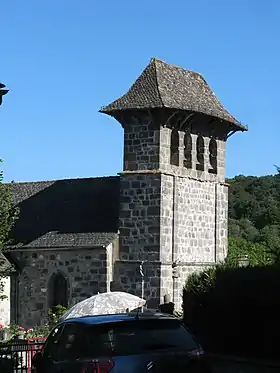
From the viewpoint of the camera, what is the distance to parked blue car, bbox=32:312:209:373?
10.3 metres

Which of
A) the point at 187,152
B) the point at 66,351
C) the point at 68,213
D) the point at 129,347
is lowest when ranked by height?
the point at 66,351

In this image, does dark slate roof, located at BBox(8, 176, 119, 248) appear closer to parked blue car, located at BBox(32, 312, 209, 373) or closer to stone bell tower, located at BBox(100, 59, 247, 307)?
stone bell tower, located at BBox(100, 59, 247, 307)

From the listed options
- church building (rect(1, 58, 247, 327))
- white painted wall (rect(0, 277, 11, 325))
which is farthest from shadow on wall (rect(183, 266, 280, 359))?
white painted wall (rect(0, 277, 11, 325))

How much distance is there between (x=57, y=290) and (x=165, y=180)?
691 centimetres

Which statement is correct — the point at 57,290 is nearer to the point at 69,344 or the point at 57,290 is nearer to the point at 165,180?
the point at 165,180

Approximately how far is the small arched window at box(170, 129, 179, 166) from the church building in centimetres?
4

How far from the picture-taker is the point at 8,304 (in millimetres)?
35156

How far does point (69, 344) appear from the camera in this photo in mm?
11125

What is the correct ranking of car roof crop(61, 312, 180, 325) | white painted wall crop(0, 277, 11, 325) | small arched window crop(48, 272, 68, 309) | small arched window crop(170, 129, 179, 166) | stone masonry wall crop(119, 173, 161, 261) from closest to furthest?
car roof crop(61, 312, 180, 325), stone masonry wall crop(119, 173, 161, 261), small arched window crop(170, 129, 179, 166), small arched window crop(48, 272, 68, 309), white painted wall crop(0, 277, 11, 325)

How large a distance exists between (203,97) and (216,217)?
5354 mm

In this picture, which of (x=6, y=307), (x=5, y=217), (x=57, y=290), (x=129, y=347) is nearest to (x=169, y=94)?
(x=5, y=217)

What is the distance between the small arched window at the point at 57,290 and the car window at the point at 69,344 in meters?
23.0

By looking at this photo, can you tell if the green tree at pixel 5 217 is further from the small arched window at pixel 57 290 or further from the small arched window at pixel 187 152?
the small arched window at pixel 187 152

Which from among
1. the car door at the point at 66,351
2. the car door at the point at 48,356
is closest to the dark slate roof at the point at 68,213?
the car door at the point at 48,356
